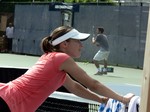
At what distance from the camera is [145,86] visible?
319 centimetres

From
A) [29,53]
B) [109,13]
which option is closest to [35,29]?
[29,53]

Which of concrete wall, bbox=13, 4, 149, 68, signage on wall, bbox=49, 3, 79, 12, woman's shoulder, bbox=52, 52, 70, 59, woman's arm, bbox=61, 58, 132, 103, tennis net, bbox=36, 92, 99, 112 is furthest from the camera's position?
signage on wall, bbox=49, 3, 79, 12

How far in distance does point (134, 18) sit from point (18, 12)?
371 inches

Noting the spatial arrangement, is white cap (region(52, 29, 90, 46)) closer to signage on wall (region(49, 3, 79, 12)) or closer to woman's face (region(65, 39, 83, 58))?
woman's face (region(65, 39, 83, 58))

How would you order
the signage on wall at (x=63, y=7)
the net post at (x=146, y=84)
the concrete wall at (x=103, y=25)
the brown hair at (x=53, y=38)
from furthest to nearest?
the signage on wall at (x=63, y=7) → the concrete wall at (x=103, y=25) → the brown hair at (x=53, y=38) → the net post at (x=146, y=84)

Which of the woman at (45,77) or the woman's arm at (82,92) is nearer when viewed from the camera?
the woman at (45,77)

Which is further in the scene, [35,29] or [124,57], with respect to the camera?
[35,29]

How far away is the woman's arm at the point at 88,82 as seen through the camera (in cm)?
372

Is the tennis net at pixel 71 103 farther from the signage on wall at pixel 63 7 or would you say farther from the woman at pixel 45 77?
the signage on wall at pixel 63 7

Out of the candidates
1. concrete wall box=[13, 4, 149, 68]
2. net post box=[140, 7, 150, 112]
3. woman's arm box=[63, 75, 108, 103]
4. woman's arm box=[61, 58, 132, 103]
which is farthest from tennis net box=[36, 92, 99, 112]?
concrete wall box=[13, 4, 149, 68]

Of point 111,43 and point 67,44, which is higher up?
point 67,44

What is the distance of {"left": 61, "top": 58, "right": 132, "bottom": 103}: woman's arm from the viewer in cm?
372

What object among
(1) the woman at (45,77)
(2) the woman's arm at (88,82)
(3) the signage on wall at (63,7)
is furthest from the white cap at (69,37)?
(3) the signage on wall at (63,7)

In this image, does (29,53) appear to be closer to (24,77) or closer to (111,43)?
(111,43)
